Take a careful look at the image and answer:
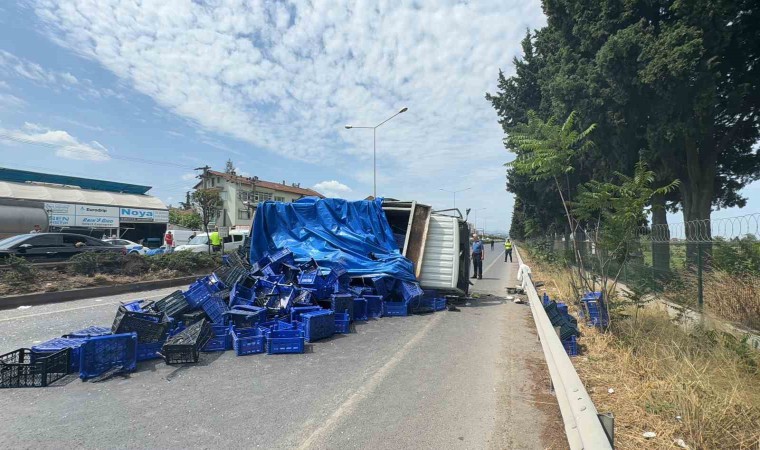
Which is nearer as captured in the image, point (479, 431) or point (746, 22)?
point (479, 431)

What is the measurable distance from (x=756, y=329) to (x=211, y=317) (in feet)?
27.6

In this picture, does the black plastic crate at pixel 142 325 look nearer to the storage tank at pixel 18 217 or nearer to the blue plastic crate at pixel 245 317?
the blue plastic crate at pixel 245 317

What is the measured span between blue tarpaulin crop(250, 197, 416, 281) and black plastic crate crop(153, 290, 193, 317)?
3608mm

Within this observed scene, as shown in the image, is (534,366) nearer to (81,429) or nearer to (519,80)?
(81,429)

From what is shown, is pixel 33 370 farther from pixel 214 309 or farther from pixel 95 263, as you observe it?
pixel 95 263

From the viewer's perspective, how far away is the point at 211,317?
675cm

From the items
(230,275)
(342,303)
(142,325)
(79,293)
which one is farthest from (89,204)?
(142,325)

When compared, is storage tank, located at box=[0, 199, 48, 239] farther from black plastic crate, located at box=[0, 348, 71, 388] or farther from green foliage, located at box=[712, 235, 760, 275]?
green foliage, located at box=[712, 235, 760, 275]

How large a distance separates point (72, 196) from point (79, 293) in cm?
3364

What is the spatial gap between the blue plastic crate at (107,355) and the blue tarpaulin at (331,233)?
17.0 feet

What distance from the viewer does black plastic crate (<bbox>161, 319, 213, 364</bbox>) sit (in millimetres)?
5566

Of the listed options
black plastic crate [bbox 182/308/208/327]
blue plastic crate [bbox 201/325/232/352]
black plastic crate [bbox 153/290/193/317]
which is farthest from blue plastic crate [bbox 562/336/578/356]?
black plastic crate [bbox 153/290/193/317]

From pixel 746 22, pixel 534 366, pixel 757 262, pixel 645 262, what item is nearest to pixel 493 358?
pixel 534 366

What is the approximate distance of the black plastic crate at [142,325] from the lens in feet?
18.5
